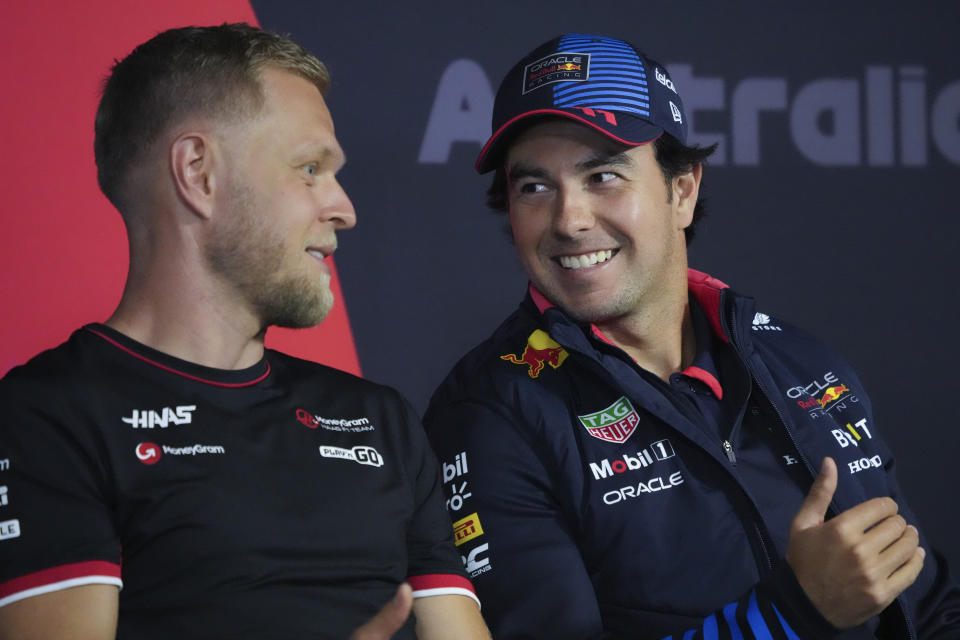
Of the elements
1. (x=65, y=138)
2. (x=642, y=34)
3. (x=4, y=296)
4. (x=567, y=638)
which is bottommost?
(x=567, y=638)

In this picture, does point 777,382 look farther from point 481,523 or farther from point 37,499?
point 37,499

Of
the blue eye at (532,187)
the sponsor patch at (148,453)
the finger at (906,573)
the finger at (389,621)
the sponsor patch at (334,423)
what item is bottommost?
the finger at (906,573)

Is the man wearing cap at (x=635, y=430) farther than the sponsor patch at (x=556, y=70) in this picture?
No

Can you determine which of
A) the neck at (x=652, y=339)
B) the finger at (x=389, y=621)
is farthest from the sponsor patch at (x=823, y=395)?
the finger at (x=389, y=621)

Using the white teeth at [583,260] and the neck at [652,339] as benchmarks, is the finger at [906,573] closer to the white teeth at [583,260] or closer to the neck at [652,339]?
the neck at [652,339]

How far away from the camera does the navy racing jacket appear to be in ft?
4.23

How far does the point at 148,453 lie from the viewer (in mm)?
1060

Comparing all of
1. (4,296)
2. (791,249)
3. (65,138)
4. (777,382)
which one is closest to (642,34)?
(791,249)

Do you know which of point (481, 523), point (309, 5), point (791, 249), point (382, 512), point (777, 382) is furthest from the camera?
point (791, 249)

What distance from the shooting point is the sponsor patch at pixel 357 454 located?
46.4 inches

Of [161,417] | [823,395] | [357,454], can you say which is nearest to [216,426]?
[161,417]

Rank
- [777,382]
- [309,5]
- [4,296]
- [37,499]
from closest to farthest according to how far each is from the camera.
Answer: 1. [37,499]
2. [777,382]
3. [4,296]
4. [309,5]

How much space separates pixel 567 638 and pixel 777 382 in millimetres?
478

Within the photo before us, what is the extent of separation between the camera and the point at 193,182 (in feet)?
3.90
